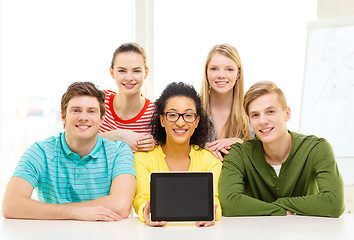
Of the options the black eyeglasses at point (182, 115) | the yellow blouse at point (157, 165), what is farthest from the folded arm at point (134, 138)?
the black eyeglasses at point (182, 115)

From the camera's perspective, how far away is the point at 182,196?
1.70 meters

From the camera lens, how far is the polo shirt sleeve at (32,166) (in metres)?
1.96

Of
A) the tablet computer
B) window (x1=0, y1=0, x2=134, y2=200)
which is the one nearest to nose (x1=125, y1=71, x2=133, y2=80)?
the tablet computer

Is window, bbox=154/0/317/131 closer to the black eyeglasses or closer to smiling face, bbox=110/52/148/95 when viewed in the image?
smiling face, bbox=110/52/148/95

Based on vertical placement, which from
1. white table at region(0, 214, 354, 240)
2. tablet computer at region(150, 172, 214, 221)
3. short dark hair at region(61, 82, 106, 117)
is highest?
short dark hair at region(61, 82, 106, 117)

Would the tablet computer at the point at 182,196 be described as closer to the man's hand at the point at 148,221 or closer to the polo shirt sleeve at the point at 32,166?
the man's hand at the point at 148,221

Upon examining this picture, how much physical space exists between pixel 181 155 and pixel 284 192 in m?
0.56

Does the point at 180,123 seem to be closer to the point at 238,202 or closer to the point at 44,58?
the point at 238,202

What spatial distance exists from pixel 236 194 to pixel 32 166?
982 mm

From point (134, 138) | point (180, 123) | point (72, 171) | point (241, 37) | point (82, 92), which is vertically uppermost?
point (241, 37)

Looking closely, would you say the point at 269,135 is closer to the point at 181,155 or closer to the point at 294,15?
the point at 181,155

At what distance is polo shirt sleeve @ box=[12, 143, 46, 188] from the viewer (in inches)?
77.1

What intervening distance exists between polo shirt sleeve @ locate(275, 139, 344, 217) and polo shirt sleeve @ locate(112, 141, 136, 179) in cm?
72

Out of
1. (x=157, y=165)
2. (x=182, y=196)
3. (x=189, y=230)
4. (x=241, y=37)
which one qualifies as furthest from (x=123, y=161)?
(x=241, y=37)
